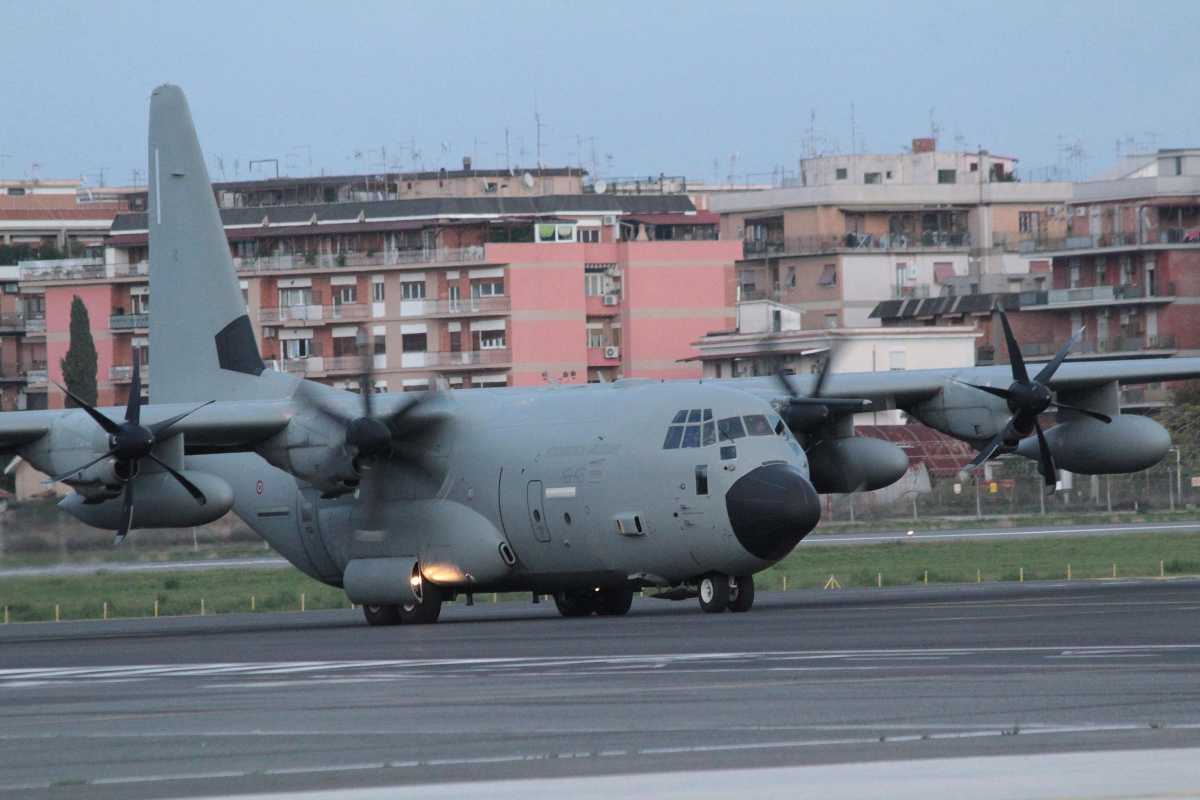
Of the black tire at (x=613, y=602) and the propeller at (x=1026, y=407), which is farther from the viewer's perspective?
the propeller at (x=1026, y=407)

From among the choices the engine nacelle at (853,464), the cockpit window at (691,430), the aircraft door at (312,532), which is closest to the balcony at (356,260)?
the aircraft door at (312,532)

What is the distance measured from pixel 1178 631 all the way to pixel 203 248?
20184 mm

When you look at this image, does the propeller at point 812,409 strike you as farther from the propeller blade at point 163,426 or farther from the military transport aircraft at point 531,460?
the propeller blade at point 163,426

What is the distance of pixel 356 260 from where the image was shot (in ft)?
314

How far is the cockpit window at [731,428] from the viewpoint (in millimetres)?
29281

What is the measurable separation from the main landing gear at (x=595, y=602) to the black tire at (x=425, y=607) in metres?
1.87

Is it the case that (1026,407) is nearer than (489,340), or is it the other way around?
(1026,407)

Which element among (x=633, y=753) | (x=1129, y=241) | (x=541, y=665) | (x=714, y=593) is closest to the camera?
(x=633, y=753)

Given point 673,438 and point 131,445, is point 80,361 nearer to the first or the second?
point 131,445

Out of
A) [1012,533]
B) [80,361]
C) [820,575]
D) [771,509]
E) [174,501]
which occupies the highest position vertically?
[80,361]

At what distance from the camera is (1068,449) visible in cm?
3400

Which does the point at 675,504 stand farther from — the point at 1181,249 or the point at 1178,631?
the point at 1181,249

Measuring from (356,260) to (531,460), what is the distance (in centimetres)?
6564

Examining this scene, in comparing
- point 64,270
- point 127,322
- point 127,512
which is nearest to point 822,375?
point 127,512
